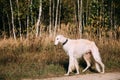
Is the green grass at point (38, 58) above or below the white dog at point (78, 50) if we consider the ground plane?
below

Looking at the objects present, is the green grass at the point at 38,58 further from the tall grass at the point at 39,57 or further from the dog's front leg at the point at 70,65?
the dog's front leg at the point at 70,65

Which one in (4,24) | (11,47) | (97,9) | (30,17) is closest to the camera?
(11,47)

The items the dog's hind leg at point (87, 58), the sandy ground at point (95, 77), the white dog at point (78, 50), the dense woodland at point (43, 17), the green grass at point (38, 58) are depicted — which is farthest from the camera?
the dense woodland at point (43, 17)

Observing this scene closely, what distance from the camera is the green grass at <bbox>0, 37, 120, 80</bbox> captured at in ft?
47.9

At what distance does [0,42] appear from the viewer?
827 inches

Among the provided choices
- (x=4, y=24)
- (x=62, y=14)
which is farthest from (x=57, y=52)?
(x=62, y=14)

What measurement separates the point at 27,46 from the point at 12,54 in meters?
1.78

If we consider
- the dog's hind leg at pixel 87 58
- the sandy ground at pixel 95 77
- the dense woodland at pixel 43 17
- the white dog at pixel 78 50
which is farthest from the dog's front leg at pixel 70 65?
the dense woodland at pixel 43 17

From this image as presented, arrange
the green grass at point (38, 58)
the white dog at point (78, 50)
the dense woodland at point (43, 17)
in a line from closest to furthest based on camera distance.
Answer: the white dog at point (78, 50) < the green grass at point (38, 58) < the dense woodland at point (43, 17)

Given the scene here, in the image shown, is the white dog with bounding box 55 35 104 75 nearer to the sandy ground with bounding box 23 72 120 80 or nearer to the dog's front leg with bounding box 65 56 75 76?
the dog's front leg with bounding box 65 56 75 76

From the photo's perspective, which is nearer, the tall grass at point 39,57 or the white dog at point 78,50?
the white dog at point 78,50

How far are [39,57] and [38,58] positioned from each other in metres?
0.19

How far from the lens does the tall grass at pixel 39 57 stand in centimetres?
1462

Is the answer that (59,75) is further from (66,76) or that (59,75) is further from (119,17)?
(119,17)
